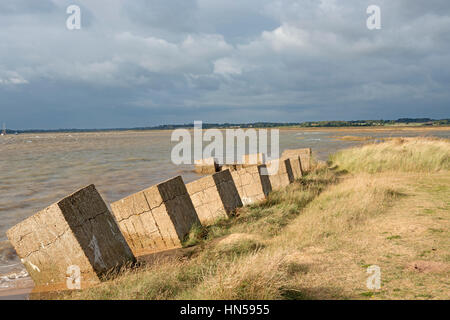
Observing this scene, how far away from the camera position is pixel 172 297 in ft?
13.7

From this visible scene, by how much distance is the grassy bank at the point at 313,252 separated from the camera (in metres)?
4.06

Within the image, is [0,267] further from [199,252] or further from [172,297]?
[172,297]

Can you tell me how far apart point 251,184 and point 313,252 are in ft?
13.5

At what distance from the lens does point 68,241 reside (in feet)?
15.7

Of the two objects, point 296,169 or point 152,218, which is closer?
point 152,218

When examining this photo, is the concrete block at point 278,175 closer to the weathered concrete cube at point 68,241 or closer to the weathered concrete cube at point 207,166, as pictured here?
the weathered concrete cube at point 68,241

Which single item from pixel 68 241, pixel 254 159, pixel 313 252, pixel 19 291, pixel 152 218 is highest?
pixel 254 159

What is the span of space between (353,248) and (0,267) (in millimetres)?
5578

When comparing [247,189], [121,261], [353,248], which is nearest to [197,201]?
[247,189]

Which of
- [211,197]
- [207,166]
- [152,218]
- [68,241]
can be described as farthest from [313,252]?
[207,166]

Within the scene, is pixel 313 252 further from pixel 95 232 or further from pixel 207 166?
pixel 207 166

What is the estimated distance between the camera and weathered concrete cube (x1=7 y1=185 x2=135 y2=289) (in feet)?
15.6

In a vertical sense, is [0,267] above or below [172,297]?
below

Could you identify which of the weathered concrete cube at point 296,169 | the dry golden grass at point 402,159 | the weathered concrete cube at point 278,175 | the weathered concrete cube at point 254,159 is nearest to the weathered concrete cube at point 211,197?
the weathered concrete cube at point 278,175
